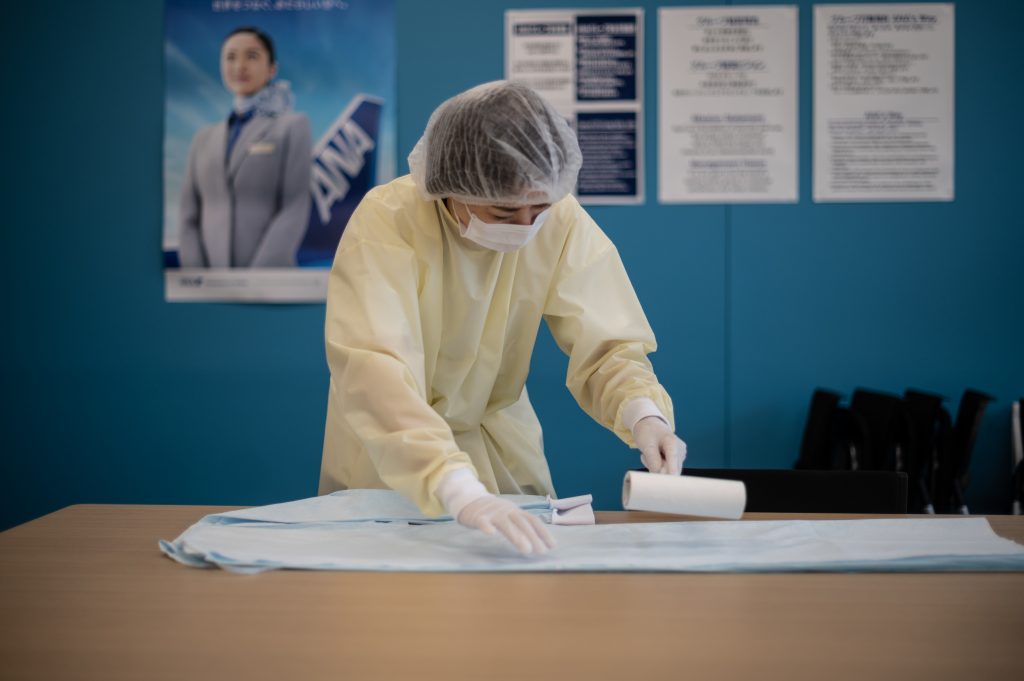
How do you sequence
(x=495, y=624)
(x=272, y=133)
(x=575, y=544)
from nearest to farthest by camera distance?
(x=495, y=624)
(x=575, y=544)
(x=272, y=133)

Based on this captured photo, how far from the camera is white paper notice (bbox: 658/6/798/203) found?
125 inches

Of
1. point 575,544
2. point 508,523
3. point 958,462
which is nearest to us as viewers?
point 508,523

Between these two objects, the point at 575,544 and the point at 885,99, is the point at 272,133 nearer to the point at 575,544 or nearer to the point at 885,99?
the point at 885,99

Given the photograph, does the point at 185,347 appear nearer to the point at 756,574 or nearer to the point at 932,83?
the point at 756,574

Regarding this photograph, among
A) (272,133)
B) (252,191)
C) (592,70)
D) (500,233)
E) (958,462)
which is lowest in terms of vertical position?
(958,462)

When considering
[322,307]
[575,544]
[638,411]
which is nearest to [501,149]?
[638,411]

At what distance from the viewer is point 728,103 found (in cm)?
319

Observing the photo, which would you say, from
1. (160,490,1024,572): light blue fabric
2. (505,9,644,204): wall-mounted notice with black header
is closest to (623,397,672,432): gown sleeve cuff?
(160,490,1024,572): light blue fabric

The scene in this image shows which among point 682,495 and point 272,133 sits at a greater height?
point 272,133

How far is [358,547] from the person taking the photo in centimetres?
138

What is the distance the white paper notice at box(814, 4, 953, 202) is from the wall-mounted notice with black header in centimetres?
67

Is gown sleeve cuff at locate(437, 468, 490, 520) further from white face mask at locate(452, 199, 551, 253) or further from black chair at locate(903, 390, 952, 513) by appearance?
black chair at locate(903, 390, 952, 513)

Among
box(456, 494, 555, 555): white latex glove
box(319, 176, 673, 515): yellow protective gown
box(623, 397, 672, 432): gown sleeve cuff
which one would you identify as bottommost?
box(456, 494, 555, 555): white latex glove

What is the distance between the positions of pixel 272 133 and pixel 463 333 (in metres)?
1.95
